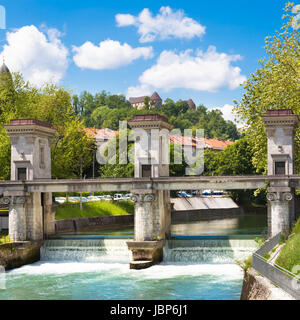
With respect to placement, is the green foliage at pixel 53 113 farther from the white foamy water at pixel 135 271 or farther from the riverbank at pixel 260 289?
the riverbank at pixel 260 289

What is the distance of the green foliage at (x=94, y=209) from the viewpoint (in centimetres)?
6572

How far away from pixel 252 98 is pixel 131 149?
123 ft

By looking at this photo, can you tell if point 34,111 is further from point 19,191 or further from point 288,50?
point 288,50

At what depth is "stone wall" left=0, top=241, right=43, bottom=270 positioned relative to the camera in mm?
42125

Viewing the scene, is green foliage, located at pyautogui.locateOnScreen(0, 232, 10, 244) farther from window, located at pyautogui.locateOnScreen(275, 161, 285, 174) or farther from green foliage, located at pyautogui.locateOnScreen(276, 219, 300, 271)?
green foliage, located at pyautogui.locateOnScreen(276, 219, 300, 271)

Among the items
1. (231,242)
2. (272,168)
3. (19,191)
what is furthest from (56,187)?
(272,168)

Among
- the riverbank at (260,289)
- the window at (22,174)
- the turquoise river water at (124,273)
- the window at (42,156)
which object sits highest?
the window at (42,156)

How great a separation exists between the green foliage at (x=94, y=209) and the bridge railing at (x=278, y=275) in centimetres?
4287

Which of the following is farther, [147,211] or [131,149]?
[131,149]

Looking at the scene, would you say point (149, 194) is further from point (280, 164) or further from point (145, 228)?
point (280, 164)

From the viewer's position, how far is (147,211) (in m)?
43.1

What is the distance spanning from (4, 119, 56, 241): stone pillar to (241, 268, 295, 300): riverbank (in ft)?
86.3

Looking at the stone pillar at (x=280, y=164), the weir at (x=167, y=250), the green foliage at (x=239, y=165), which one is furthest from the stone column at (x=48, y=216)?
the green foliage at (x=239, y=165)

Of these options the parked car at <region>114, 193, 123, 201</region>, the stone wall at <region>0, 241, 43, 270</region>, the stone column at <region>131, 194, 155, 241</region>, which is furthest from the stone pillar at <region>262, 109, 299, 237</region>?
the parked car at <region>114, 193, 123, 201</region>
